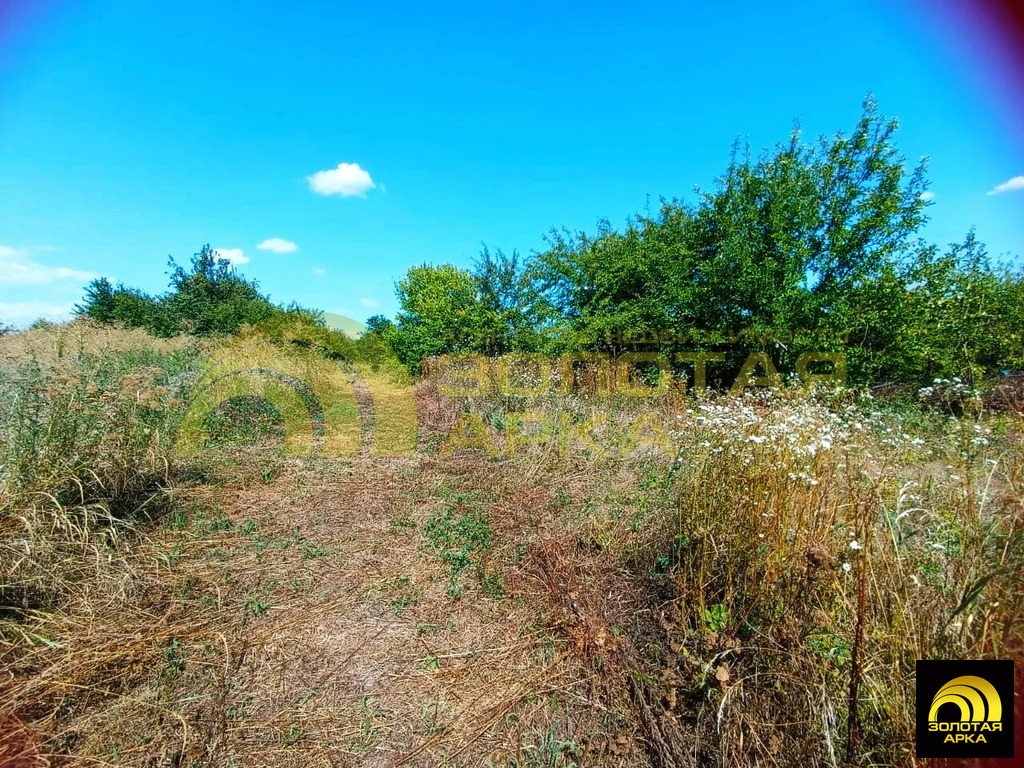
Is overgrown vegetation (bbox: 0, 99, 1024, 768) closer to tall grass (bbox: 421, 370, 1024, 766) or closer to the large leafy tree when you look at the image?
tall grass (bbox: 421, 370, 1024, 766)

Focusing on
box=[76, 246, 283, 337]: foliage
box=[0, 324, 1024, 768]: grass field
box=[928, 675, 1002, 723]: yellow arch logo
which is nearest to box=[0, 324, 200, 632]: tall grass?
box=[0, 324, 1024, 768]: grass field

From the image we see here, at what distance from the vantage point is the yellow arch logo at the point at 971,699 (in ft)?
3.89

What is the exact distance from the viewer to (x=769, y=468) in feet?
6.40

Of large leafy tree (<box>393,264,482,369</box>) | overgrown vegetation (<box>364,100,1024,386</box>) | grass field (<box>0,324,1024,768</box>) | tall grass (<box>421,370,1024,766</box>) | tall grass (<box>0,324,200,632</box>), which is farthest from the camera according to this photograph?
large leafy tree (<box>393,264,482,369</box>)

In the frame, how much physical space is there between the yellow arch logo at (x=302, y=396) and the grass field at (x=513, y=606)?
6.84 ft

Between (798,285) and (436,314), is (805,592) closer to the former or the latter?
(798,285)

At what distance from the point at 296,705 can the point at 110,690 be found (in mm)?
894

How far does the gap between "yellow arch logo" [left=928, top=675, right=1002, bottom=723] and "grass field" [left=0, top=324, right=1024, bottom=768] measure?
0.23ft

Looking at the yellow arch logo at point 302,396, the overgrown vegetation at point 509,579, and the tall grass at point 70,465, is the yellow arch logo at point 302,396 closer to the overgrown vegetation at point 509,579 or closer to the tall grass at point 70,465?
the overgrown vegetation at point 509,579

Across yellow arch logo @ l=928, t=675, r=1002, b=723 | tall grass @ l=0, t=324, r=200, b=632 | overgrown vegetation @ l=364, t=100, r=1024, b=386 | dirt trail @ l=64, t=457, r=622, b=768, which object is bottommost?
dirt trail @ l=64, t=457, r=622, b=768

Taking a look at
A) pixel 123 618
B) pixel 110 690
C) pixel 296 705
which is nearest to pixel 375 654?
pixel 296 705

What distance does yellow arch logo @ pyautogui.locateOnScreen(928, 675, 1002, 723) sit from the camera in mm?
1186

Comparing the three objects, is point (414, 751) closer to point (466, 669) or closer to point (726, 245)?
point (466, 669)

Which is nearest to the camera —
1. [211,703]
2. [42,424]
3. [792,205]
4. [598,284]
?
[211,703]
